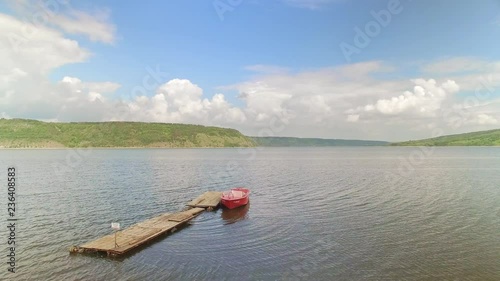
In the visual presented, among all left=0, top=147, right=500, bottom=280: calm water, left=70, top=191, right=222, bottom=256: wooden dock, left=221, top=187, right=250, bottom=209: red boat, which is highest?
left=221, top=187, right=250, bottom=209: red boat

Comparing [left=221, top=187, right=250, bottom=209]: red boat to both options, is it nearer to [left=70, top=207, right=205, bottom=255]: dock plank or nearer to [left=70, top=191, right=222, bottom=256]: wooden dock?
[left=70, top=191, right=222, bottom=256]: wooden dock

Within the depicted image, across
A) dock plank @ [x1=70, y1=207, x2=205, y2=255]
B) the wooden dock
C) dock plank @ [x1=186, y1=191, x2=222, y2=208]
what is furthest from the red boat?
dock plank @ [x1=70, y1=207, x2=205, y2=255]

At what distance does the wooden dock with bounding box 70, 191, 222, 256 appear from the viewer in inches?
966

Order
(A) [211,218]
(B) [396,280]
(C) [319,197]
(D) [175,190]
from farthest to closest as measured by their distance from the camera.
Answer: (D) [175,190] → (C) [319,197] → (A) [211,218] → (B) [396,280]

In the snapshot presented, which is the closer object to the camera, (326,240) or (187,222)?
(326,240)

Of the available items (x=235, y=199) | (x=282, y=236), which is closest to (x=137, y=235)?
(x=282, y=236)

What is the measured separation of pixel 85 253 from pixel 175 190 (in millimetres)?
33278

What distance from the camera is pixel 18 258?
78.2 feet

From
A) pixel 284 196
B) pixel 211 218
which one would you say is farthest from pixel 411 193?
pixel 211 218

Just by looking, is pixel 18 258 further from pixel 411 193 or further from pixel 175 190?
pixel 411 193

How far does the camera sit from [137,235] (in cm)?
2798

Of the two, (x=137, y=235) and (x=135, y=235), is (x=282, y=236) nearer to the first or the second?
(x=137, y=235)

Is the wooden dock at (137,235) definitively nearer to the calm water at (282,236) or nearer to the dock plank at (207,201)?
the calm water at (282,236)

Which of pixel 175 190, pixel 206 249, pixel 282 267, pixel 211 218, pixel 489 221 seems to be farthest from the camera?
pixel 175 190
